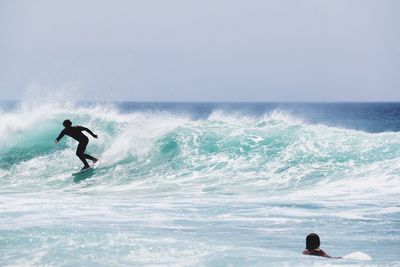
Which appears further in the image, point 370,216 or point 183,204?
point 183,204

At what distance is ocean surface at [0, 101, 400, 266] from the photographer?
25.2 feet

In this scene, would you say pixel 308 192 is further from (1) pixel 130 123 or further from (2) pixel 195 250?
(1) pixel 130 123

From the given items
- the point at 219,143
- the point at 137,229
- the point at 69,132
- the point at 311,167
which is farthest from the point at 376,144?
the point at 137,229

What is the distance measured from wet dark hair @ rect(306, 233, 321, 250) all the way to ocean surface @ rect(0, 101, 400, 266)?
0.20 meters

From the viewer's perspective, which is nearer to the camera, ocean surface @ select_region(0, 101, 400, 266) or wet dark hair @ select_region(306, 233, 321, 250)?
wet dark hair @ select_region(306, 233, 321, 250)

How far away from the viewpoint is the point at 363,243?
317 inches

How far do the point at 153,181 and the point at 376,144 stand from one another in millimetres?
6751

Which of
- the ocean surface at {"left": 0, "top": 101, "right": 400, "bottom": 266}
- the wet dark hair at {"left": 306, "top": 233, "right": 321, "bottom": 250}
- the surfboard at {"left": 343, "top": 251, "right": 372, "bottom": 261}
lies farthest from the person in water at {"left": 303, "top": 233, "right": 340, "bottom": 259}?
the surfboard at {"left": 343, "top": 251, "right": 372, "bottom": 261}

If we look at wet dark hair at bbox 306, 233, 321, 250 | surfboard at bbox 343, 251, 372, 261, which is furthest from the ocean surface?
wet dark hair at bbox 306, 233, 321, 250

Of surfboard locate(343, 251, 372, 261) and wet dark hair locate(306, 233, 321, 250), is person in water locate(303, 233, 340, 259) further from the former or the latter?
surfboard locate(343, 251, 372, 261)

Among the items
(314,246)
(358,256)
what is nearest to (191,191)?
(314,246)

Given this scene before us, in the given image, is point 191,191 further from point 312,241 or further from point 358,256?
point 358,256

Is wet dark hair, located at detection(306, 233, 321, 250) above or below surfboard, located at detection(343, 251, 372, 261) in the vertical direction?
above

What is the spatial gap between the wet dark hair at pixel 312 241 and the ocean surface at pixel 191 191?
0.20 m
